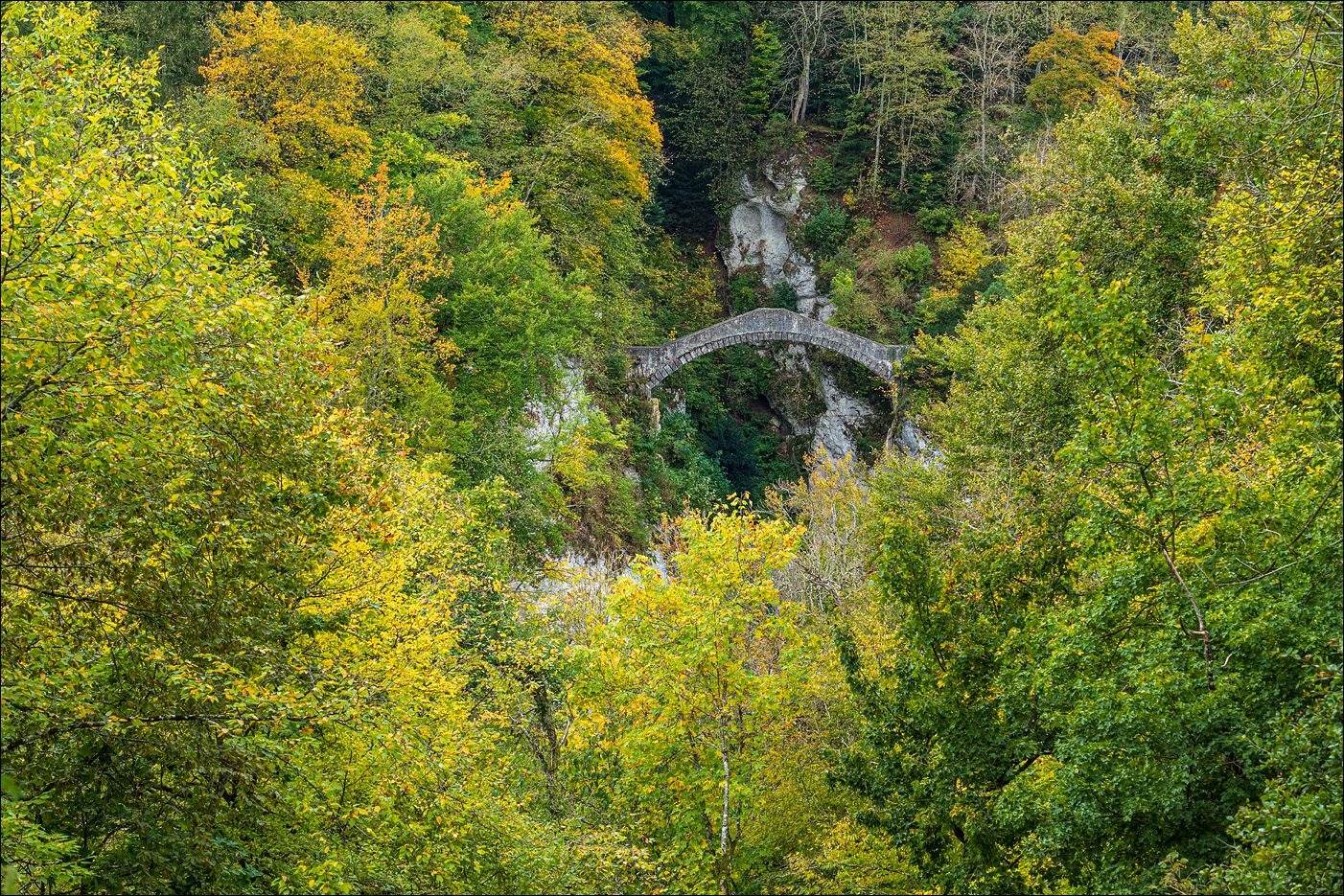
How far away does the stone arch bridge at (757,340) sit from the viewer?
3591 cm

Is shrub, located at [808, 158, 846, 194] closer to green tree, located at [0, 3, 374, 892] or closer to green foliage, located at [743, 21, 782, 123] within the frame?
green foliage, located at [743, 21, 782, 123]

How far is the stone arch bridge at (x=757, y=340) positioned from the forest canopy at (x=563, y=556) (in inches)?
438

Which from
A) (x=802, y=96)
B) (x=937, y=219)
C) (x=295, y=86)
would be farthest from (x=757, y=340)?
(x=295, y=86)

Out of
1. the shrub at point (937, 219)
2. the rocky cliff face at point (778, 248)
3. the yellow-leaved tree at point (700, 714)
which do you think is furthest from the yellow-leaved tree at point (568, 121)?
the yellow-leaved tree at point (700, 714)

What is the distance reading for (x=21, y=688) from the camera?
254 inches

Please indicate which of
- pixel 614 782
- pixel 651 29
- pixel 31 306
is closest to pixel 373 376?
pixel 614 782

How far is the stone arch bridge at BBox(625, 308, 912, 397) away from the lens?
3591cm

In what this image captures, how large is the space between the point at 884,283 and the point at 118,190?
3664 centimetres

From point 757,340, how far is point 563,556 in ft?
47.7

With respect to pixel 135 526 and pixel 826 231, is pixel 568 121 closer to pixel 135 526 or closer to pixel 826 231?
pixel 826 231

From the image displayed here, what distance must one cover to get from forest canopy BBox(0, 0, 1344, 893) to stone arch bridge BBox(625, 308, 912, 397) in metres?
11.1

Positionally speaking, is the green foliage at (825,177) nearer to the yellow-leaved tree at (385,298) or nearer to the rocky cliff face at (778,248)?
the rocky cliff face at (778,248)

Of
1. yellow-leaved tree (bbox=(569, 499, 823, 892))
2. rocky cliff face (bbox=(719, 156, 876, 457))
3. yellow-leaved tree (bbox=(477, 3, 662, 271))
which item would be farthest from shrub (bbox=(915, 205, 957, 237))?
yellow-leaved tree (bbox=(569, 499, 823, 892))

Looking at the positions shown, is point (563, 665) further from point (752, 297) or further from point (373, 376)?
point (752, 297)
